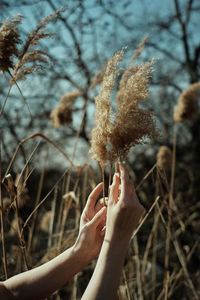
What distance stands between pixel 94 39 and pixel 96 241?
171 inches

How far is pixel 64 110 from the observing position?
2.41m

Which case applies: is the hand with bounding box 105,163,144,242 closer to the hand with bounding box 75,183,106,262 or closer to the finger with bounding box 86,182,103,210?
the hand with bounding box 75,183,106,262

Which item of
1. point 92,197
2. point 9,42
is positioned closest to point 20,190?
point 92,197

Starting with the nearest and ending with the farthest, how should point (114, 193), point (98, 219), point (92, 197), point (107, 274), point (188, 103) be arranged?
point (107, 274) < point (114, 193) < point (98, 219) < point (92, 197) < point (188, 103)

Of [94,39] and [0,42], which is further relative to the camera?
[94,39]

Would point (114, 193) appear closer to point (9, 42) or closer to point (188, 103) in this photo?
point (9, 42)

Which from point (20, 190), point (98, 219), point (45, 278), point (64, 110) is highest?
point (64, 110)

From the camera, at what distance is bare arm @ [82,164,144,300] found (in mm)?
810

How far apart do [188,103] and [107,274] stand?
1.71 meters

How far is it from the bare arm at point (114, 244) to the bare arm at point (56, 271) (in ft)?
0.61

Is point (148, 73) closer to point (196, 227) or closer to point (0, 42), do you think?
point (0, 42)

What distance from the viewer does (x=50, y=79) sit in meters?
5.25

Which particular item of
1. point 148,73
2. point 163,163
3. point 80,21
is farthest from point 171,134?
point 148,73

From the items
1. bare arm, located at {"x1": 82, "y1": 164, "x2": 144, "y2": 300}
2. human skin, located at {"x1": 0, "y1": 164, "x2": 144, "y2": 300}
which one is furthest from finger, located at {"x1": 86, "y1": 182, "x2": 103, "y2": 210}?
bare arm, located at {"x1": 82, "y1": 164, "x2": 144, "y2": 300}
